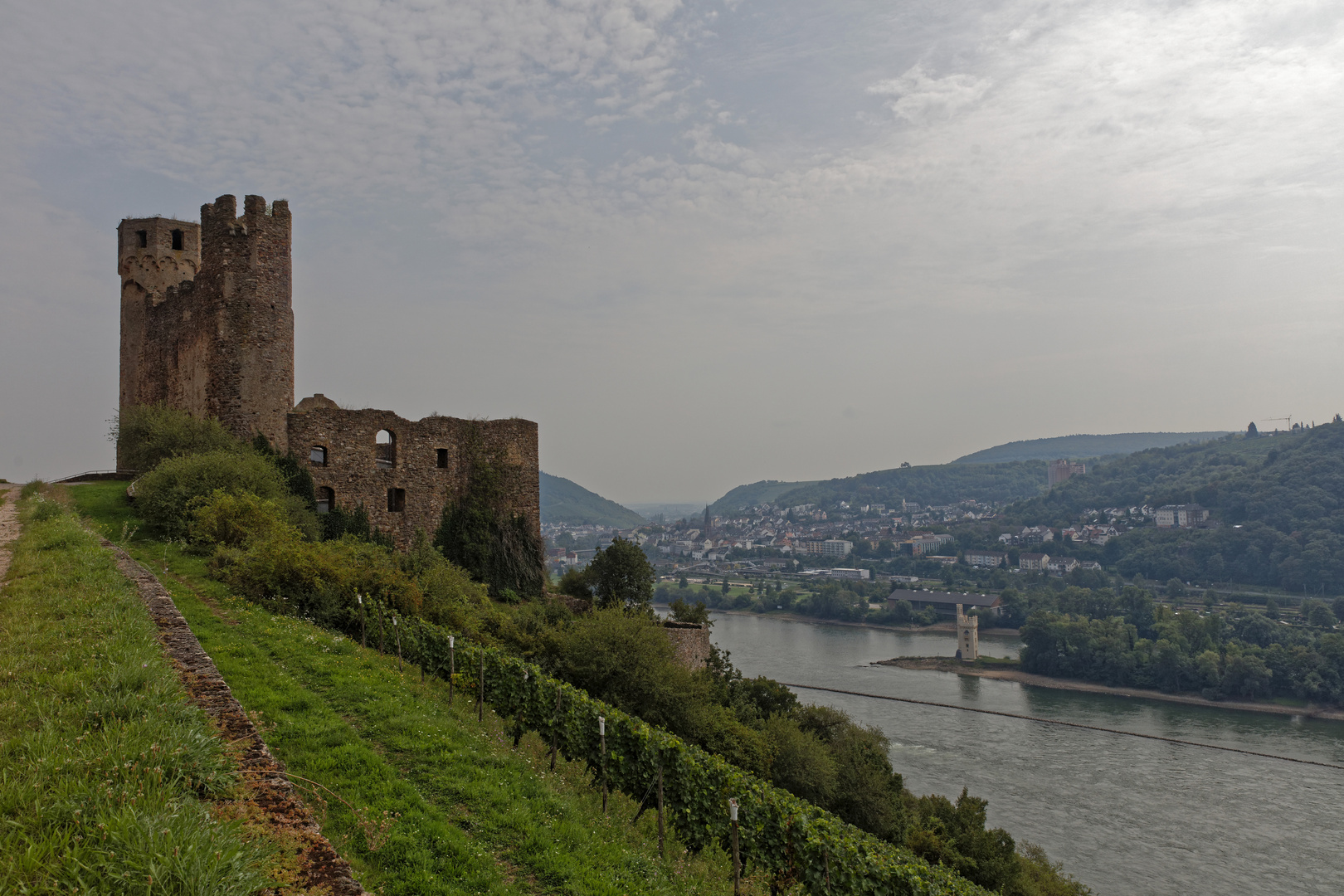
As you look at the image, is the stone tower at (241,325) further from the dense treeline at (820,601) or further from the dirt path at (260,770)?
the dense treeline at (820,601)

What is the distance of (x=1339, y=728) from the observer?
5344 centimetres

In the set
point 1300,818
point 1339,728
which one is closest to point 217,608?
point 1300,818

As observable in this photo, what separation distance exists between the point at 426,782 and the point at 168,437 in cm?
1668

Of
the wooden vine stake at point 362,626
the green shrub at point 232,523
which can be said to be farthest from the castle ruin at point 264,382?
the wooden vine stake at point 362,626

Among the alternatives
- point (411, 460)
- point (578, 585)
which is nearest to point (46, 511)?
point (411, 460)

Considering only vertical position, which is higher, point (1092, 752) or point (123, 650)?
point (123, 650)

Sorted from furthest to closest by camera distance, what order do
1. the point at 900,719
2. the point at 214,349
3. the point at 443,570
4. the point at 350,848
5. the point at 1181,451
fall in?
the point at 1181,451, the point at 900,719, the point at 214,349, the point at 443,570, the point at 350,848

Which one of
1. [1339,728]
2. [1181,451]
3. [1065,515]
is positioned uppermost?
[1181,451]

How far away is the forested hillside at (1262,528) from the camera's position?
324 ft

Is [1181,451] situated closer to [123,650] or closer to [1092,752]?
[1092,752]

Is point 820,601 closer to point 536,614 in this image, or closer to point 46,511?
point 536,614

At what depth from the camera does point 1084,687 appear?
6544 cm

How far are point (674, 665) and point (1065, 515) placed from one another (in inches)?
6438

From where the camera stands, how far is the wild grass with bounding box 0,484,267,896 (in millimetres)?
3037
